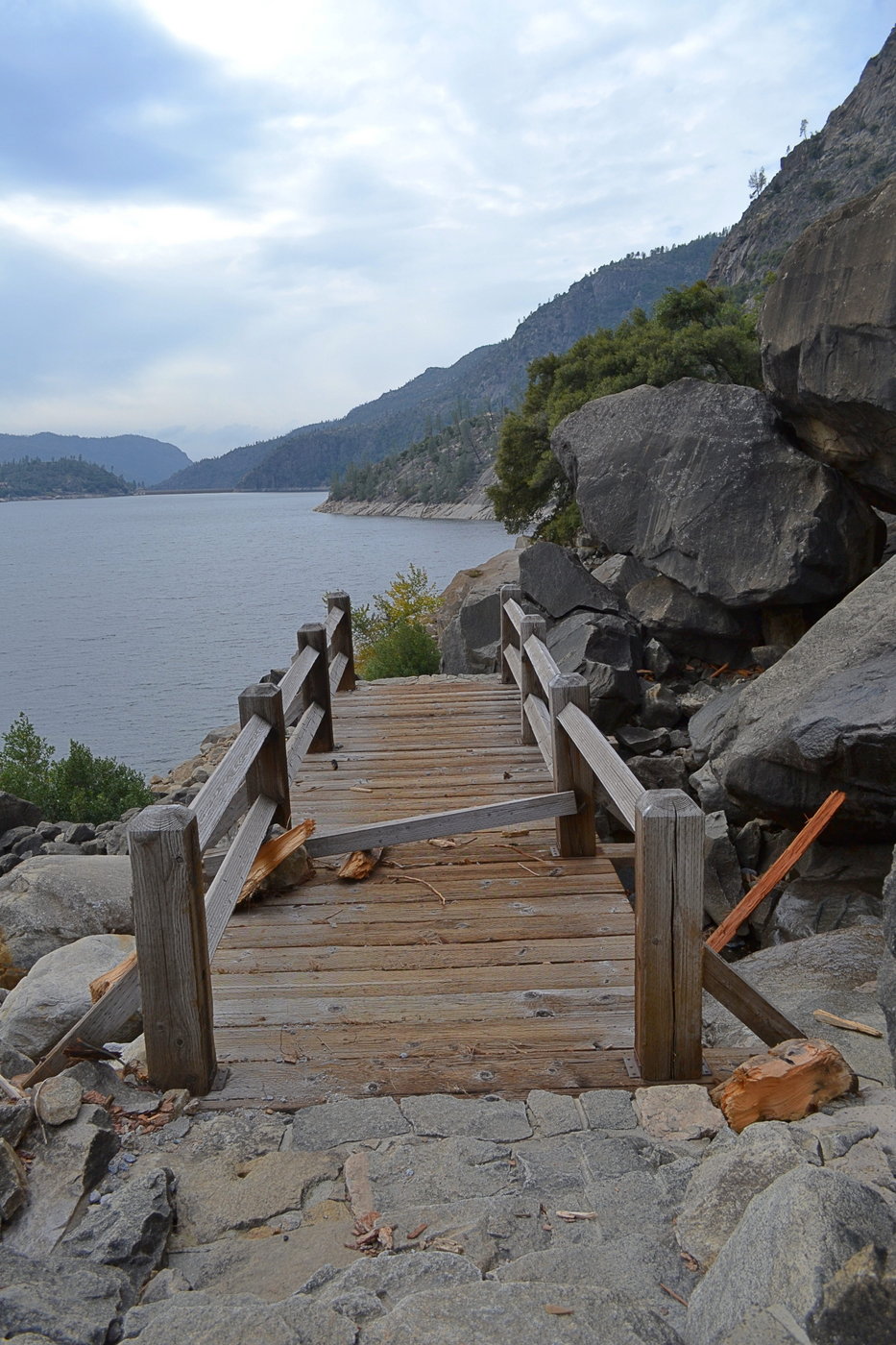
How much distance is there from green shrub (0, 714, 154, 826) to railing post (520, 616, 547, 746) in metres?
10.4

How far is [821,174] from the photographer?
85438mm

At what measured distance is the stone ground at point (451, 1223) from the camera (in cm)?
205

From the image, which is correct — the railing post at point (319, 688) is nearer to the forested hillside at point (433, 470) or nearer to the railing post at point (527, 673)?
Answer: the railing post at point (527, 673)

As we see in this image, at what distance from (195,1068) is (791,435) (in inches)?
Result: 470

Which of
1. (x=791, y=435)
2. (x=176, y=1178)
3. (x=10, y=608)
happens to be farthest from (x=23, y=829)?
(x=10, y=608)

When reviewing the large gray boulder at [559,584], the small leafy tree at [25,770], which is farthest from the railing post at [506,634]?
the small leafy tree at [25,770]

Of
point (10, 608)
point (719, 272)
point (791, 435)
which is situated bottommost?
point (10, 608)

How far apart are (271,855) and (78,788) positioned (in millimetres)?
13141

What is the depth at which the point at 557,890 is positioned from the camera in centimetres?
534

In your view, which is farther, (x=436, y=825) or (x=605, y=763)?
(x=436, y=825)

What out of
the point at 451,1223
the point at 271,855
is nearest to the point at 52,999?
the point at 271,855

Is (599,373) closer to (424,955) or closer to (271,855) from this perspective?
(271,855)

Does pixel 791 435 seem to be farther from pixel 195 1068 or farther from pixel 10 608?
pixel 10 608

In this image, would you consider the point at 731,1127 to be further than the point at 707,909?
No
